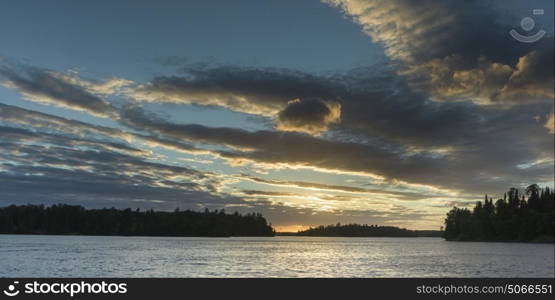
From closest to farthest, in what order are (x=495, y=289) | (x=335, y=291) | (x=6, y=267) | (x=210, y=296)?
1. (x=210, y=296)
2. (x=495, y=289)
3. (x=335, y=291)
4. (x=6, y=267)

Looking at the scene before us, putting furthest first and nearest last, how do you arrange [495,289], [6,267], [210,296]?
[6,267] → [495,289] → [210,296]

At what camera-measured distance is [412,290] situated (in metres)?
47.9

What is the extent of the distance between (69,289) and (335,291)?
1230 inches

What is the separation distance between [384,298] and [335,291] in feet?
58.4

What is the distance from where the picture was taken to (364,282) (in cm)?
7494

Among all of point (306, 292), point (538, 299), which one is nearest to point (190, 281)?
point (306, 292)

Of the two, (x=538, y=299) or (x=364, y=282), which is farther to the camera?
(x=364, y=282)

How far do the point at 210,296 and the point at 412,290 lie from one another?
21.2 meters

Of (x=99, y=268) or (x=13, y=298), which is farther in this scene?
(x=99, y=268)

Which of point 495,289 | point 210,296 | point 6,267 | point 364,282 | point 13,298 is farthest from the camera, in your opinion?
point 6,267

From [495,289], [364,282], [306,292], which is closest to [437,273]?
[364,282]

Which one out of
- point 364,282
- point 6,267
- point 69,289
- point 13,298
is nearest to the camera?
point 13,298

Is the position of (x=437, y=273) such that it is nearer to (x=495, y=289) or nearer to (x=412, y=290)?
(x=495, y=289)

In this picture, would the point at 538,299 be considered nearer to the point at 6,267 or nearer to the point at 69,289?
the point at 69,289
